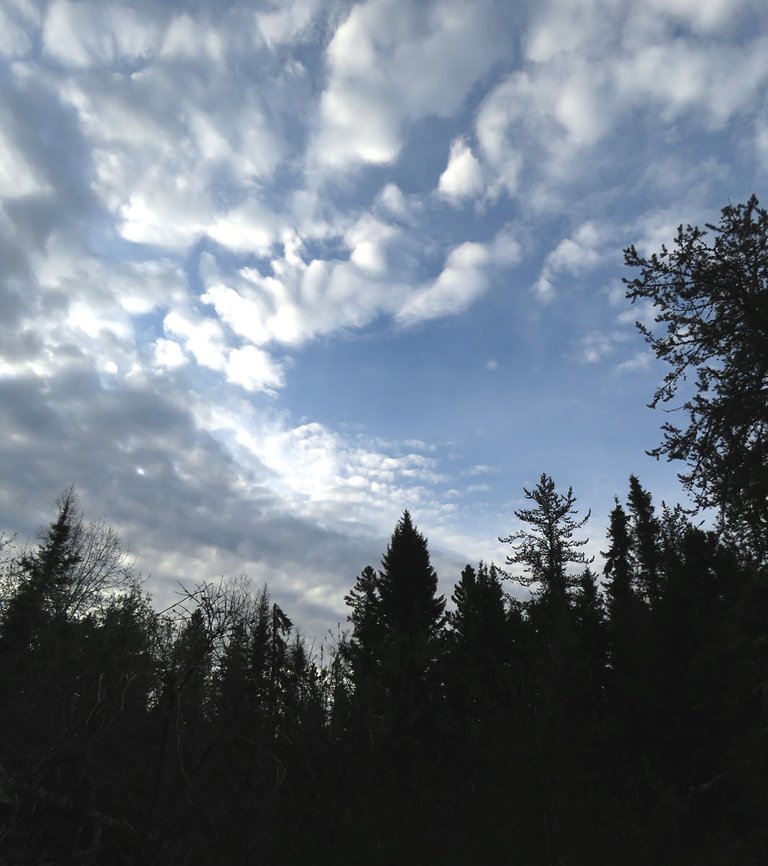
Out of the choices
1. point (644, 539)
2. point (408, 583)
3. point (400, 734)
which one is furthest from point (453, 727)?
point (644, 539)

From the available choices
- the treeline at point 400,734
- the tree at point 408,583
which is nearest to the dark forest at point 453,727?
the treeline at point 400,734

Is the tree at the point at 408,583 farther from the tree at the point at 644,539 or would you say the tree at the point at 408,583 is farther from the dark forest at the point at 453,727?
the tree at the point at 644,539

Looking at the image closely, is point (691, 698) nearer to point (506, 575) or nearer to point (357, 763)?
point (506, 575)

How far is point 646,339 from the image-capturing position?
41.7 feet

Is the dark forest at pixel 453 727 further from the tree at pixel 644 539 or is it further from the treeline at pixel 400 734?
the tree at pixel 644 539

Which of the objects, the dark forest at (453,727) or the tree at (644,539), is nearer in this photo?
the dark forest at (453,727)

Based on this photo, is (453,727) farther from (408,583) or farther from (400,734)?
(408,583)

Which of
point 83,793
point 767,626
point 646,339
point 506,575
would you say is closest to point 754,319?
point 646,339

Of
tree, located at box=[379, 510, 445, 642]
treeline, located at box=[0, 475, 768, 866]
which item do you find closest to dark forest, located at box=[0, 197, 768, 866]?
treeline, located at box=[0, 475, 768, 866]

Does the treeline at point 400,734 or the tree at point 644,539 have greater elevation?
the tree at point 644,539

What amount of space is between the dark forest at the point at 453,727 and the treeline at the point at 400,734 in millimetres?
53

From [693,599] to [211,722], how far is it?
67.4ft

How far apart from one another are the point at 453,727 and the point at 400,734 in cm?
167

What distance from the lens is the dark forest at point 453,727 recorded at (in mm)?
6199
